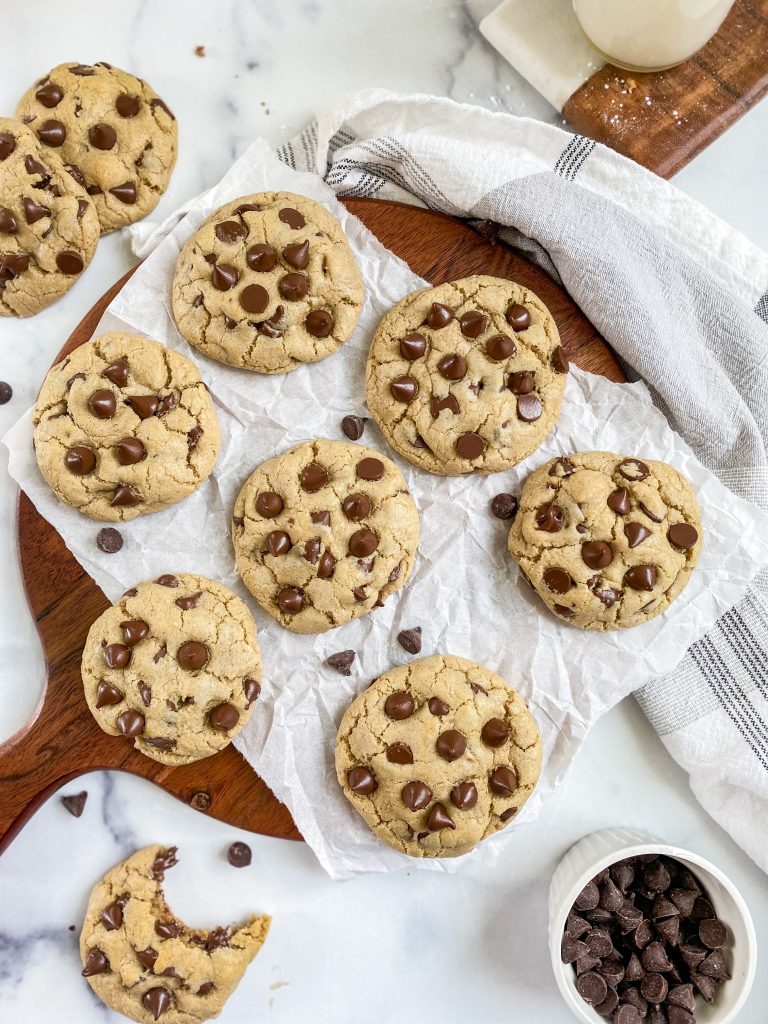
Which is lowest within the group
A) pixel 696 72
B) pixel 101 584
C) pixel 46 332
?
pixel 101 584

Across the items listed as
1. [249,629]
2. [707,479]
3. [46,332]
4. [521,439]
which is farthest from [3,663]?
[707,479]

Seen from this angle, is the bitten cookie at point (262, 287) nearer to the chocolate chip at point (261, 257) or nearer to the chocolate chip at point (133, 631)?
the chocolate chip at point (261, 257)

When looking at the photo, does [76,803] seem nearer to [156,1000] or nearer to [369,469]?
[156,1000]

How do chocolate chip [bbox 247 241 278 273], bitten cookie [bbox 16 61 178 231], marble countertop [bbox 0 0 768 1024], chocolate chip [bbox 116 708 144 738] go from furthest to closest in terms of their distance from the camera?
marble countertop [bbox 0 0 768 1024]
bitten cookie [bbox 16 61 178 231]
chocolate chip [bbox 247 241 278 273]
chocolate chip [bbox 116 708 144 738]

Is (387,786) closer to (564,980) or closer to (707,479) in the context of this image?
(564,980)

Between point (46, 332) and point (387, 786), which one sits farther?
point (46, 332)

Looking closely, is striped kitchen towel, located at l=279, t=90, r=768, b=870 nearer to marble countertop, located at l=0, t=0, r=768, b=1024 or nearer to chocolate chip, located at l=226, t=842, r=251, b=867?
marble countertop, located at l=0, t=0, r=768, b=1024

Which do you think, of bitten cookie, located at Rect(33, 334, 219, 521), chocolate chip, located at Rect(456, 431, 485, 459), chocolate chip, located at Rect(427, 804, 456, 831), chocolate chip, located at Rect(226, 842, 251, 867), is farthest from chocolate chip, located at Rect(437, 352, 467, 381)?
chocolate chip, located at Rect(226, 842, 251, 867)

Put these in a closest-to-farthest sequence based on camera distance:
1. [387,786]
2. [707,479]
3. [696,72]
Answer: [387,786], [707,479], [696,72]
